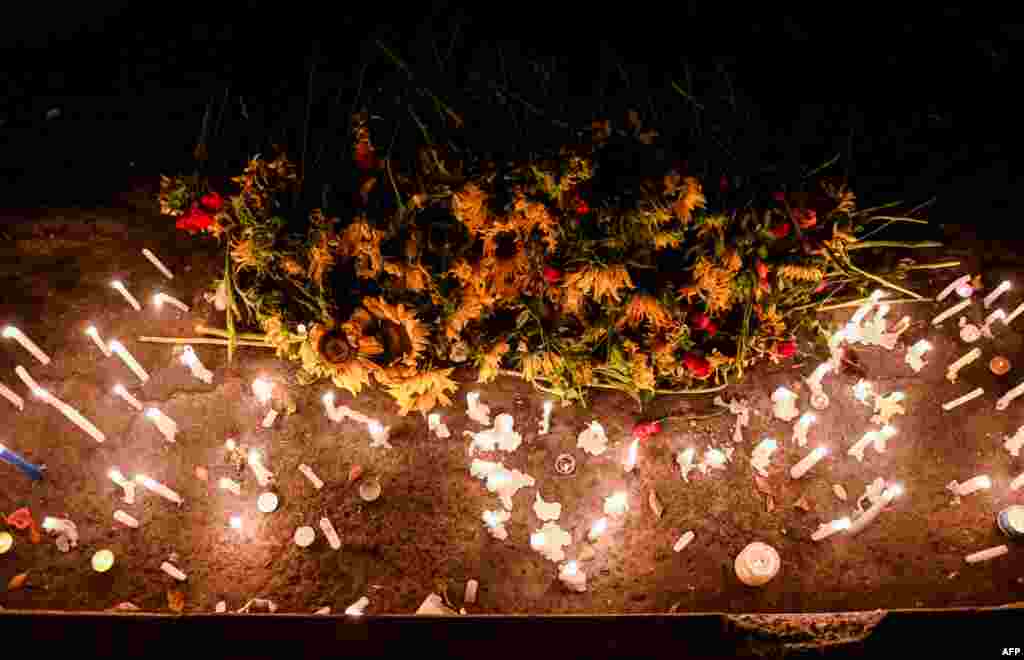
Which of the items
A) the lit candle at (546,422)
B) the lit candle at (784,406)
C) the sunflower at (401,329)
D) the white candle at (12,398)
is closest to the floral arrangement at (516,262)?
the sunflower at (401,329)

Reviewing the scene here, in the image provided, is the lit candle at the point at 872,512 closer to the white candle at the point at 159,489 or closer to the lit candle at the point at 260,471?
the lit candle at the point at 260,471

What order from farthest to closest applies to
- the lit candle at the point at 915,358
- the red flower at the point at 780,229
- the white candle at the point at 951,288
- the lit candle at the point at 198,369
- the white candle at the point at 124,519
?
the white candle at the point at 951,288 → the lit candle at the point at 915,358 → the lit candle at the point at 198,369 → the white candle at the point at 124,519 → the red flower at the point at 780,229

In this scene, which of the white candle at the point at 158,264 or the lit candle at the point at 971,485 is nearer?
the lit candle at the point at 971,485

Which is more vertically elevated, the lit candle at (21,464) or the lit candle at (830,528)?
the lit candle at (21,464)

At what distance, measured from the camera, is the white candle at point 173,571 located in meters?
3.45

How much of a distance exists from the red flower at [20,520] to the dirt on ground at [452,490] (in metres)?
0.05

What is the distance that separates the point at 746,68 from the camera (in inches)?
198

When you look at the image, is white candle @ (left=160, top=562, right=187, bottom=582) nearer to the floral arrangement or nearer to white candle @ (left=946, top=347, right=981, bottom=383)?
the floral arrangement

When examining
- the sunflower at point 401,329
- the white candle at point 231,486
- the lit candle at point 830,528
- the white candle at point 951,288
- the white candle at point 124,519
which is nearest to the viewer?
the sunflower at point 401,329

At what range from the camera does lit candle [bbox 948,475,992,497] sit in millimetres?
3551

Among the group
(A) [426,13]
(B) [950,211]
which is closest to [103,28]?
(A) [426,13]

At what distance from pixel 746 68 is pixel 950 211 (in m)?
1.84

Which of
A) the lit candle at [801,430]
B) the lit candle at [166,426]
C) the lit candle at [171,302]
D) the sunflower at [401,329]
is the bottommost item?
the lit candle at [801,430]

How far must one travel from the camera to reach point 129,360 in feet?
12.5
